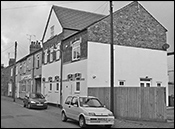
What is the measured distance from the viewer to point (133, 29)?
2262cm

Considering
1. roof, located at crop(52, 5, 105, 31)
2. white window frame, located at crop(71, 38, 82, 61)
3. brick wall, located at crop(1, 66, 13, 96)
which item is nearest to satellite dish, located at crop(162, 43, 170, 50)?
roof, located at crop(52, 5, 105, 31)

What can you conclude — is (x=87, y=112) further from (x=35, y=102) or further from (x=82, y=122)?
(x=35, y=102)

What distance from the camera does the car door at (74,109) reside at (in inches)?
505

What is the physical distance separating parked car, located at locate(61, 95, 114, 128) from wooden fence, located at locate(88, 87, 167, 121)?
2.49 meters

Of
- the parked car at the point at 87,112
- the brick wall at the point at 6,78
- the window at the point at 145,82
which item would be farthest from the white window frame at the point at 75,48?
the brick wall at the point at 6,78

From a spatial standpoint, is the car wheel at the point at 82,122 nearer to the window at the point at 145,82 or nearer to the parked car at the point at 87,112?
the parked car at the point at 87,112

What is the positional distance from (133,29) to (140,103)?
9642 millimetres

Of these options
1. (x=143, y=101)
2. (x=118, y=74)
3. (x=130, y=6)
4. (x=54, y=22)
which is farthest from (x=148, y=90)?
(x=54, y=22)

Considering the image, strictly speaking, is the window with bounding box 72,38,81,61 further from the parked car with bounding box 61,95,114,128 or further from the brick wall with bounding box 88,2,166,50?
the parked car with bounding box 61,95,114,128

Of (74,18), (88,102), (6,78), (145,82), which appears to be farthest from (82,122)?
(6,78)

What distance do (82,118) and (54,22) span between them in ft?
58.0

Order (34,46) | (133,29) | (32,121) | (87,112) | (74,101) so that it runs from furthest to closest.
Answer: (34,46) → (133,29) → (74,101) → (32,121) → (87,112)

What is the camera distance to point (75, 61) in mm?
22359

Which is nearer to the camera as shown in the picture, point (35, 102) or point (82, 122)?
point (82, 122)
